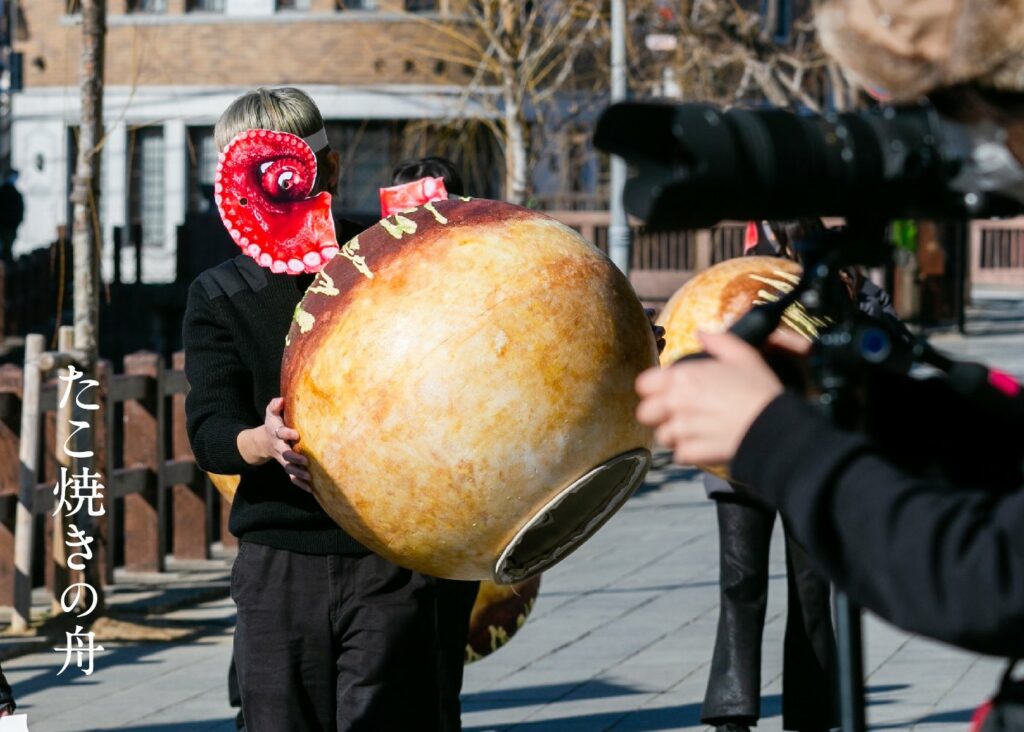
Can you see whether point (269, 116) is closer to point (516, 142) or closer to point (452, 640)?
point (452, 640)

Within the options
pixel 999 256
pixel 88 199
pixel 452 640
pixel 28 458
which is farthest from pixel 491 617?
pixel 999 256

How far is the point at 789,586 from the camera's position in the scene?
266 inches

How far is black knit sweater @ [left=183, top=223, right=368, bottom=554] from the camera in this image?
13.8ft

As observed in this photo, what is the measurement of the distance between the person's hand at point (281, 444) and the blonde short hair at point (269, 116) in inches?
31.3

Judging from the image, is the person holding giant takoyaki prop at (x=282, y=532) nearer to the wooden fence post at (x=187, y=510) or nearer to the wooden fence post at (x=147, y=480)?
the wooden fence post at (x=147, y=480)

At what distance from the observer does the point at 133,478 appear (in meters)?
10.2

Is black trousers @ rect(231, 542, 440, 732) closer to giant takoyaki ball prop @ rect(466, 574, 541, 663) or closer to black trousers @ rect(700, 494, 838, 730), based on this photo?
giant takoyaki ball prop @ rect(466, 574, 541, 663)

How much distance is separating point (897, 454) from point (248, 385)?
2.24 meters

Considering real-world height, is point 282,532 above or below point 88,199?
below

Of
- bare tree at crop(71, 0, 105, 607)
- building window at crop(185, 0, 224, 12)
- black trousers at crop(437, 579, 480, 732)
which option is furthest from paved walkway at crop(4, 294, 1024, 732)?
building window at crop(185, 0, 224, 12)

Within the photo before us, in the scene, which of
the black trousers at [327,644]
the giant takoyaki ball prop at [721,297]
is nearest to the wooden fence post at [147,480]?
the giant takoyaki ball prop at [721,297]

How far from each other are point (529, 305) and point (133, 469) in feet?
22.5

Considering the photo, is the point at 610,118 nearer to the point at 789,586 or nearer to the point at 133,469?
the point at 789,586

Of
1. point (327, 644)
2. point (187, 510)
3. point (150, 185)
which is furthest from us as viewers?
point (150, 185)
